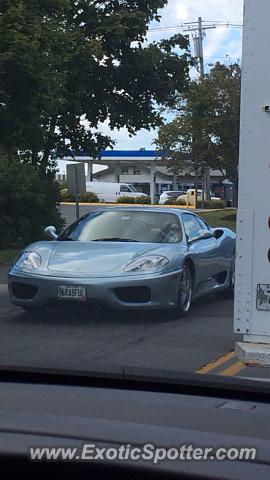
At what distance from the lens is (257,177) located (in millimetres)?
4758

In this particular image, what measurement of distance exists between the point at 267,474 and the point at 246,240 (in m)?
2.94

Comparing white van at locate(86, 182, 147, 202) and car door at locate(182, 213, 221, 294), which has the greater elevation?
car door at locate(182, 213, 221, 294)

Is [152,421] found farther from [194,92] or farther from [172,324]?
[194,92]

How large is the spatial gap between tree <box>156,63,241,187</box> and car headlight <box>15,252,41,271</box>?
28.2 m

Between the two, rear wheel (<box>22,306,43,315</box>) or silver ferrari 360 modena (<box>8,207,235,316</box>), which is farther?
rear wheel (<box>22,306,43,315</box>)

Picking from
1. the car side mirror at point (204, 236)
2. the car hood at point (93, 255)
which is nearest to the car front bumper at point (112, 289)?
the car hood at point (93, 255)

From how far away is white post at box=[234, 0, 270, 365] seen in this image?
475 cm

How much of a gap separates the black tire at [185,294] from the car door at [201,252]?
0.25 m

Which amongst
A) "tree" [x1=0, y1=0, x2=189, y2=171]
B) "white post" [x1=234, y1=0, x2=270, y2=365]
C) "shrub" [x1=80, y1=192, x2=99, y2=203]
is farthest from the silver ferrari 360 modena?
"shrub" [x1=80, y1=192, x2=99, y2=203]

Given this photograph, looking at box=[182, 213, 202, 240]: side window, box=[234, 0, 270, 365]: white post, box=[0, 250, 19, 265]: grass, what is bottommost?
box=[0, 250, 19, 265]: grass

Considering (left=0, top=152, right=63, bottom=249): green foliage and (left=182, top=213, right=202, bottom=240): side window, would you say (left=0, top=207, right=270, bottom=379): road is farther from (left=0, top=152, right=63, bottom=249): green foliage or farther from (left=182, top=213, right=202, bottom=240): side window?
(left=0, top=152, right=63, bottom=249): green foliage

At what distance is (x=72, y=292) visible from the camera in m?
8.66

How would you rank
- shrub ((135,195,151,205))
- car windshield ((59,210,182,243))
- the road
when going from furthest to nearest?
shrub ((135,195,151,205)) < car windshield ((59,210,182,243)) < the road

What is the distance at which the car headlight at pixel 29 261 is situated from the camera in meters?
8.99
